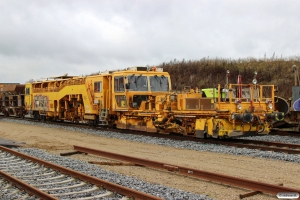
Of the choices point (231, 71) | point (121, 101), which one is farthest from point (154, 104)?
point (231, 71)

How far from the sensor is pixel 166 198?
22.1 feet

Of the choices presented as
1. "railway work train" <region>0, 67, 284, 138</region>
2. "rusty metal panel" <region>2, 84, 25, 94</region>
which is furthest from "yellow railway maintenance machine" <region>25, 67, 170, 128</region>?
"rusty metal panel" <region>2, 84, 25, 94</region>

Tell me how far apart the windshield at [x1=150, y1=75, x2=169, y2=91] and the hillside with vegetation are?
1262cm

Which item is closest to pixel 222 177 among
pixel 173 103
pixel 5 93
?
pixel 173 103

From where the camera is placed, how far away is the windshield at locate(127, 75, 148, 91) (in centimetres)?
1891

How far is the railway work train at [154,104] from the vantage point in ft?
45.8

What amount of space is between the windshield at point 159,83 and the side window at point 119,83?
143 centimetres

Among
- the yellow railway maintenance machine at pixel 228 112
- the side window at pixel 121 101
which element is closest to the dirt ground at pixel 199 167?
the yellow railway maintenance machine at pixel 228 112

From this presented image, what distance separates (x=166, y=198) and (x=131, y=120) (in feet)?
39.4

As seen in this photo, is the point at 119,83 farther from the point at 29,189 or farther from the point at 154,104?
the point at 29,189

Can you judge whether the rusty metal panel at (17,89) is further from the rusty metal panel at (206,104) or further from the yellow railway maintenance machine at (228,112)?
the rusty metal panel at (206,104)

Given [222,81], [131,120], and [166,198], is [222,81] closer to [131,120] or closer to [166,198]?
[131,120]

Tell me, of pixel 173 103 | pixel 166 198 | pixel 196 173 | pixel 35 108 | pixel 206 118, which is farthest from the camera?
pixel 35 108

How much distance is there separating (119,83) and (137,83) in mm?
915
